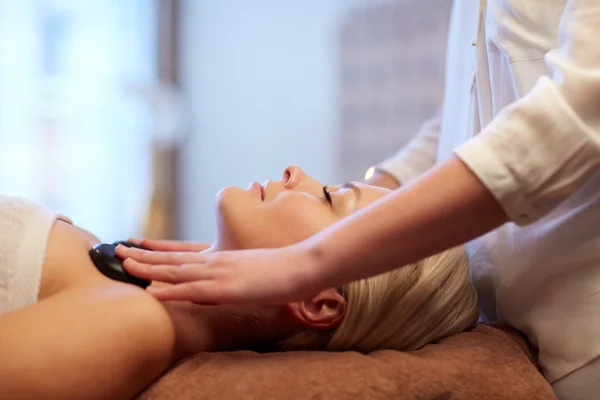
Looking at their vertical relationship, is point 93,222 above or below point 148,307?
below

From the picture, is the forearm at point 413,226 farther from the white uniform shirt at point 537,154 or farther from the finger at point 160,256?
the finger at point 160,256

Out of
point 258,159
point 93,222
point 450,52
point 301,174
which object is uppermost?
point 450,52

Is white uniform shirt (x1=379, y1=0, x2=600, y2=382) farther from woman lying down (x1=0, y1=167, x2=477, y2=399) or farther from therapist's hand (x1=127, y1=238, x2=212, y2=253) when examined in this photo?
therapist's hand (x1=127, y1=238, x2=212, y2=253)

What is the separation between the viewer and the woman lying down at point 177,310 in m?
0.78

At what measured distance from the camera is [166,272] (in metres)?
0.92

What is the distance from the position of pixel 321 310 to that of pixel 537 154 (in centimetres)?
40

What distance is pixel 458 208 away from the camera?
78 centimetres

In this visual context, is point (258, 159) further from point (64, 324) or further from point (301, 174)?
point (64, 324)

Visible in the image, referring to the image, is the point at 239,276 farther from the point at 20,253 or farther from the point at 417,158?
the point at 417,158

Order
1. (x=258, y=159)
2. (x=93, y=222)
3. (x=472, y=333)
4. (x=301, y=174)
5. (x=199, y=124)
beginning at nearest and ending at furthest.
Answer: (x=472, y=333) → (x=301, y=174) → (x=93, y=222) → (x=258, y=159) → (x=199, y=124)

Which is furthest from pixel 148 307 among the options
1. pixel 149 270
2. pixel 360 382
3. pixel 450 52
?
pixel 450 52

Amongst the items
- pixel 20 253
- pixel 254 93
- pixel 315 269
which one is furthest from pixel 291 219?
pixel 254 93

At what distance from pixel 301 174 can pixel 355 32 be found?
176 centimetres

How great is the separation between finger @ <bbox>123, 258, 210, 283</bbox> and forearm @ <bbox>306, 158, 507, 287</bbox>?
18 cm
